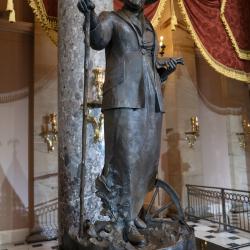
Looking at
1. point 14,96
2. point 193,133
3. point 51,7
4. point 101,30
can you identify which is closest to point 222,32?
point 193,133

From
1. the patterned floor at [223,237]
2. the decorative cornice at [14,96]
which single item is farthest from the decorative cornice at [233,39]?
the decorative cornice at [14,96]

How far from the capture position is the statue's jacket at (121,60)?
217cm

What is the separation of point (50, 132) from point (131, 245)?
149 inches

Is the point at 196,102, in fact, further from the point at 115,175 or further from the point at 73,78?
the point at 115,175

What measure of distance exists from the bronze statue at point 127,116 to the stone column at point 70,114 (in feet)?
3.61

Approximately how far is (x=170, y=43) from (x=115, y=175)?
18.0 feet

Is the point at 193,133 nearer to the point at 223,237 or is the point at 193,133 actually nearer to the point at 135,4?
the point at 223,237

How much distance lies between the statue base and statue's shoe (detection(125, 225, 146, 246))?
0.08 ft

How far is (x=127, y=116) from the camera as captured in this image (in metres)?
2.17

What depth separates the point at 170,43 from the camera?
23.7ft

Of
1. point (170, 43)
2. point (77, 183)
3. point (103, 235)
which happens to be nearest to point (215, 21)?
point (170, 43)

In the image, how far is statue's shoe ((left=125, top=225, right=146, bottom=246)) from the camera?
6.77ft

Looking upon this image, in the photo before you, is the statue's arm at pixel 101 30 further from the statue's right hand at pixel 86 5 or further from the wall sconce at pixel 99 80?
the wall sconce at pixel 99 80

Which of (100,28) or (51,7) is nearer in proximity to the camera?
(100,28)
